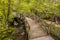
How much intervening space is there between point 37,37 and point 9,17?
2.28m

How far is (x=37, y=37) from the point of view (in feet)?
26.5

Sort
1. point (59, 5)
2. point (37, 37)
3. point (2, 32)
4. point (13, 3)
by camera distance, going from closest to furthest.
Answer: point (2, 32)
point (13, 3)
point (37, 37)
point (59, 5)

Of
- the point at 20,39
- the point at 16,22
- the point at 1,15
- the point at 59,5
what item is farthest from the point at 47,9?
the point at 1,15

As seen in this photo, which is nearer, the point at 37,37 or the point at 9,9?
the point at 9,9

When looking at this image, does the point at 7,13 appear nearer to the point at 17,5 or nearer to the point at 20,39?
the point at 17,5

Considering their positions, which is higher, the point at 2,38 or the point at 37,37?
the point at 2,38

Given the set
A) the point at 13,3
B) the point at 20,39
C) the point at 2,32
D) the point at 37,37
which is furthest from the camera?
the point at 20,39

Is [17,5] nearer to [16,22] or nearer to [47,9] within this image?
[16,22]

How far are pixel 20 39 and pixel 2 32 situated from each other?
264cm

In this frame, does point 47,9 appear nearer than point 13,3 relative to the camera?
No

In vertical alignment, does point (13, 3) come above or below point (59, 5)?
above

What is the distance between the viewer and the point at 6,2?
694 cm

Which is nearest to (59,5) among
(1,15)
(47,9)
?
(47,9)

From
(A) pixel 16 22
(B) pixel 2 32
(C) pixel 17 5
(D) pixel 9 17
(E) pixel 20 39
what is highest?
(C) pixel 17 5
